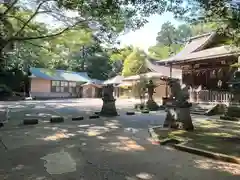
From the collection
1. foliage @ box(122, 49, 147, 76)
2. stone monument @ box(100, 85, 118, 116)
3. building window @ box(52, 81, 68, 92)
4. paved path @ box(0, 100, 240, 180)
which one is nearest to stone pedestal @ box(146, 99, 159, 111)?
stone monument @ box(100, 85, 118, 116)

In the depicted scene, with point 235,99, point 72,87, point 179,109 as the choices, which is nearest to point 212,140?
point 179,109

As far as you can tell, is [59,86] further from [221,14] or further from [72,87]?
[221,14]

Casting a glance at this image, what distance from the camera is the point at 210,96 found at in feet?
50.5

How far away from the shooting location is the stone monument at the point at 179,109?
26.8 ft

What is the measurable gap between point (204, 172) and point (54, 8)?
8.99 metres

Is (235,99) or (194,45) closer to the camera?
(235,99)

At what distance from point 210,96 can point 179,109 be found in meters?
8.30

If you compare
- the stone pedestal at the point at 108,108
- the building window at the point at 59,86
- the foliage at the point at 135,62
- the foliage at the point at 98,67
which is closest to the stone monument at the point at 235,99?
the stone pedestal at the point at 108,108

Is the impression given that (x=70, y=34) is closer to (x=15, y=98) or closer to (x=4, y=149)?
(x=4, y=149)

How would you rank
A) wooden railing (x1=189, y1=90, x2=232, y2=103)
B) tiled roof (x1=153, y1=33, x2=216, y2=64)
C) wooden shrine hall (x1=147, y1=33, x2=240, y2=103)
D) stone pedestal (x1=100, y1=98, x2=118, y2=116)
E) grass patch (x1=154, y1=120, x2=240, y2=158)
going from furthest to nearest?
1. tiled roof (x1=153, y1=33, x2=216, y2=64)
2. wooden shrine hall (x1=147, y1=33, x2=240, y2=103)
3. wooden railing (x1=189, y1=90, x2=232, y2=103)
4. stone pedestal (x1=100, y1=98, x2=118, y2=116)
5. grass patch (x1=154, y1=120, x2=240, y2=158)

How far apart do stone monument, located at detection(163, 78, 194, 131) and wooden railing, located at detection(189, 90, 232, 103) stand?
282 inches

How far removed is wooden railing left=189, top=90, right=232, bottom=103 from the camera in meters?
14.5

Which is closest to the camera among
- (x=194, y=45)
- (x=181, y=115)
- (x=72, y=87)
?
(x=181, y=115)

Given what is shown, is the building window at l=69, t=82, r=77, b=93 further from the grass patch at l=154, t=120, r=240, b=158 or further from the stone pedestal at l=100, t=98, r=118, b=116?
the grass patch at l=154, t=120, r=240, b=158
